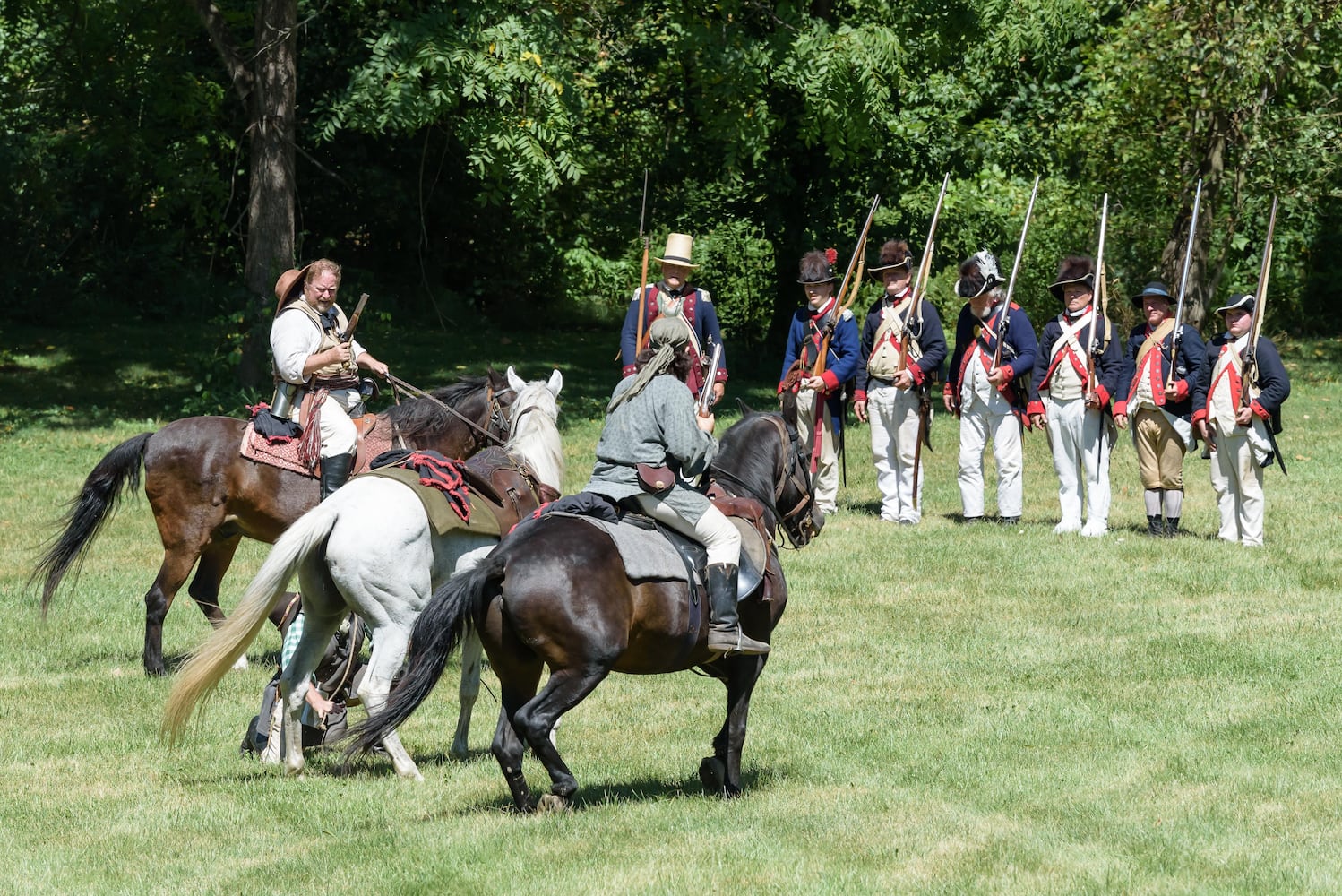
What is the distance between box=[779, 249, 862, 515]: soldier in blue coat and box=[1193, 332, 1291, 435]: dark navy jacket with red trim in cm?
324

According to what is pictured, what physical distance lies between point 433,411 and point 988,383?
258 inches

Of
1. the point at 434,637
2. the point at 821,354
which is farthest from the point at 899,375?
the point at 434,637

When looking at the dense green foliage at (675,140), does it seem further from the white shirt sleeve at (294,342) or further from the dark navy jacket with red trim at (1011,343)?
the white shirt sleeve at (294,342)

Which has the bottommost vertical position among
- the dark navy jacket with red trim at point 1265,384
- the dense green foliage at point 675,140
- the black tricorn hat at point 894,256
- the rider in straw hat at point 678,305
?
the dark navy jacket with red trim at point 1265,384

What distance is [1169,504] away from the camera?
1456 cm

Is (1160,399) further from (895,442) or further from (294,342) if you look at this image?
(294,342)

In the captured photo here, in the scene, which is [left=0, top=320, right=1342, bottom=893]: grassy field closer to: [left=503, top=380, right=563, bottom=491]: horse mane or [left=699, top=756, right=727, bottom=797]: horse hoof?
[left=699, top=756, right=727, bottom=797]: horse hoof

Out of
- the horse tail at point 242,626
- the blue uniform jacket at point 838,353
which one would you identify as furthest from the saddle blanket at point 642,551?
the blue uniform jacket at point 838,353

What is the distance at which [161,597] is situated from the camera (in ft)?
35.3

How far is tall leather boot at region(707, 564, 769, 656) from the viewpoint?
290 inches

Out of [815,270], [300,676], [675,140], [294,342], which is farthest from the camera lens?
[675,140]

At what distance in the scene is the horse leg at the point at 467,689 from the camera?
8648 millimetres

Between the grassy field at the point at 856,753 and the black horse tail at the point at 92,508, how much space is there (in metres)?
0.82

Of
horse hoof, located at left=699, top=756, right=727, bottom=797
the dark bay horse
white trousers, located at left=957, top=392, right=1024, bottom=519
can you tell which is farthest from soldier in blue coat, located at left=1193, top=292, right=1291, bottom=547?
the dark bay horse
